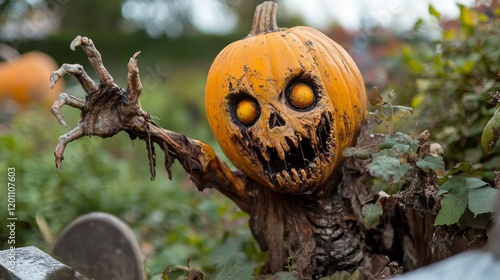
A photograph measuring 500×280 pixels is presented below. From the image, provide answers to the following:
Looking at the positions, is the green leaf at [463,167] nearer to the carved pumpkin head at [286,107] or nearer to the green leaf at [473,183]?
the green leaf at [473,183]

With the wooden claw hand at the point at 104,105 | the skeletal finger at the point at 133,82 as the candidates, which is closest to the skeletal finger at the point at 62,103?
the wooden claw hand at the point at 104,105

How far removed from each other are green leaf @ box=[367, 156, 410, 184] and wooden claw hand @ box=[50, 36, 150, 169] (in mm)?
650

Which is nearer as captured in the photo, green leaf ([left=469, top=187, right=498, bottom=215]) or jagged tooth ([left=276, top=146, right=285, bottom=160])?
green leaf ([left=469, top=187, right=498, bottom=215])

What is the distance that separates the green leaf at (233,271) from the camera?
1.55 metres

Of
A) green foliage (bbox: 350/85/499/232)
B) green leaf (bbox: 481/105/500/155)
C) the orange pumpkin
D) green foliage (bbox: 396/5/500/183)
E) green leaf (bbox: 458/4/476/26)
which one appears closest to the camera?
green foliage (bbox: 350/85/499/232)

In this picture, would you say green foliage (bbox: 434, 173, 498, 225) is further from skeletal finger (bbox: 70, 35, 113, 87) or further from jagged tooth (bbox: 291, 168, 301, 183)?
skeletal finger (bbox: 70, 35, 113, 87)

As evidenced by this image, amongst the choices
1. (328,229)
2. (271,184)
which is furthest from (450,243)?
(271,184)

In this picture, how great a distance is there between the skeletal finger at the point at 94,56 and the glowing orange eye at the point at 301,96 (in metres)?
0.49

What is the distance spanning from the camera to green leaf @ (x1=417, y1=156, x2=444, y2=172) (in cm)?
148

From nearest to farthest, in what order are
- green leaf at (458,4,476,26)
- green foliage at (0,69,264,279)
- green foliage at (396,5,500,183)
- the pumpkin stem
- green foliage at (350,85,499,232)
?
1. green foliage at (350,85,499,232)
2. the pumpkin stem
3. green foliage at (396,5,500,183)
4. green leaf at (458,4,476,26)
5. green foliage at (0,69,264,279)

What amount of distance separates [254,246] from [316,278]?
527mm

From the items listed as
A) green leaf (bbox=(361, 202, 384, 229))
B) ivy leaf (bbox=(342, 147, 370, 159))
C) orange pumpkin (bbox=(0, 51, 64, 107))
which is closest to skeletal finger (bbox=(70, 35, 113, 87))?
ivy leaf (bbox=(342, 147, 370, 159))

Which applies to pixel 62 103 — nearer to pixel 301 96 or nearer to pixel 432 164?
pixel 301 96

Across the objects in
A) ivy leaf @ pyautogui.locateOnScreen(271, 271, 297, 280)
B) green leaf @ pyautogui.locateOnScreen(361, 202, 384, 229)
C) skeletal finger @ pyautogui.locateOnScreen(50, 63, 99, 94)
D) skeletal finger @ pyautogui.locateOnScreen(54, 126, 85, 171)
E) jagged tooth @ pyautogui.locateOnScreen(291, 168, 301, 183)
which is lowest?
ivy leaf @ pyautogui.locateOnScreen(271, 271, 297, 280)
